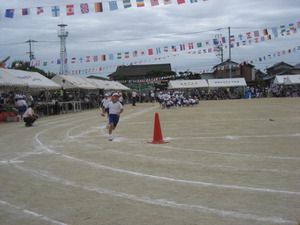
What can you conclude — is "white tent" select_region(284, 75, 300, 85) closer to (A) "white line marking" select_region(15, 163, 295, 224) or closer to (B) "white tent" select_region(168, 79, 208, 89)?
(B) "white tent" select_region(168, 79, 208, 89)

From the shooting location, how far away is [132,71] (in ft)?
322

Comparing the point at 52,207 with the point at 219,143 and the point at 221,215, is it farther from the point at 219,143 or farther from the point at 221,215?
the point at 219,143

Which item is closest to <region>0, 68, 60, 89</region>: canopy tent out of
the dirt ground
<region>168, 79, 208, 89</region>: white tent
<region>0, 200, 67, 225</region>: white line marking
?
the dirt ground

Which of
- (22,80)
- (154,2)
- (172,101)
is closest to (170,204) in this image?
(154,2)

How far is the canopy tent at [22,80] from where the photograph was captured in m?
24.3

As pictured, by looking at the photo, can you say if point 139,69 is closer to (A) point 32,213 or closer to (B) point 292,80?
(B) point 292,80

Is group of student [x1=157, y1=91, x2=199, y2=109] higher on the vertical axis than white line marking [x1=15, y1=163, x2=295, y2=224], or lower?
higher

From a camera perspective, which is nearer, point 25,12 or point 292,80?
point 25,12

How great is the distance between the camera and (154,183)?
6.61 metres

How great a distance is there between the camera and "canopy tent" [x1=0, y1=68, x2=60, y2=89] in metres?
24.3

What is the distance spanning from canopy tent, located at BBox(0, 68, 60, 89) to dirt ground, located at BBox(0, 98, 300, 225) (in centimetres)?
1365

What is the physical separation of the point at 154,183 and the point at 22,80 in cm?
2268

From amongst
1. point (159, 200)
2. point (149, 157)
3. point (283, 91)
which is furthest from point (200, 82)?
point (159, 200)

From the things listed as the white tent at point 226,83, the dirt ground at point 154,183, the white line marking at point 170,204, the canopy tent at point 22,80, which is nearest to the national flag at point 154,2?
the dirt ground at point 154,183
